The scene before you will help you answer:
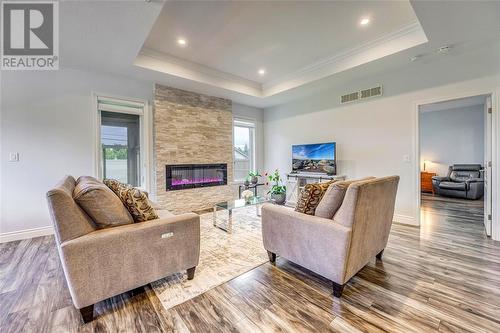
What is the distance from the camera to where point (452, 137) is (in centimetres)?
665

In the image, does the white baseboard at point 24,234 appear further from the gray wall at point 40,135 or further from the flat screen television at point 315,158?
the flat screen television at point 315,158

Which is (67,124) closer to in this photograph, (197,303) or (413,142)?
(197,303)

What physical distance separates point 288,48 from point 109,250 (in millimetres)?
3527

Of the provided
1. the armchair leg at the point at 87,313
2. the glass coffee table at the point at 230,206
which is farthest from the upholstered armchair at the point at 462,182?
the armchair leg at the point at 87,313

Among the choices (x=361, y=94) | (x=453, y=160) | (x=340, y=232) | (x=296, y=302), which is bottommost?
(x=296, y=302)

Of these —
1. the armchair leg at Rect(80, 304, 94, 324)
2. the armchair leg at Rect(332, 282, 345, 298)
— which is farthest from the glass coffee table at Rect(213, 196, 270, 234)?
the armchair leg at Rect(80, 304, 94, 324)

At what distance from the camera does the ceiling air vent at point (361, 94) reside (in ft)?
13.0

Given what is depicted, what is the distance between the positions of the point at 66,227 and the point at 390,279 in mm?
2664

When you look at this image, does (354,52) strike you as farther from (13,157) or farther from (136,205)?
(13,157)

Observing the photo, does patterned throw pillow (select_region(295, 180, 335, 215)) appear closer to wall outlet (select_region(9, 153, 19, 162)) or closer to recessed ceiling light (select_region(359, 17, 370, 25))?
recessed ceiling light (select_region(359, 17, 370, 25))

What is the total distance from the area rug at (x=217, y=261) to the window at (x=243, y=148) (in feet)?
7.68

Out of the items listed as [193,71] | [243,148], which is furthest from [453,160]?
[193,71]

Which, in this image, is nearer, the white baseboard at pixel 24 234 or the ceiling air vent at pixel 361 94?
the white baseboard at pixel 24 234

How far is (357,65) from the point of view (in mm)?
3496
